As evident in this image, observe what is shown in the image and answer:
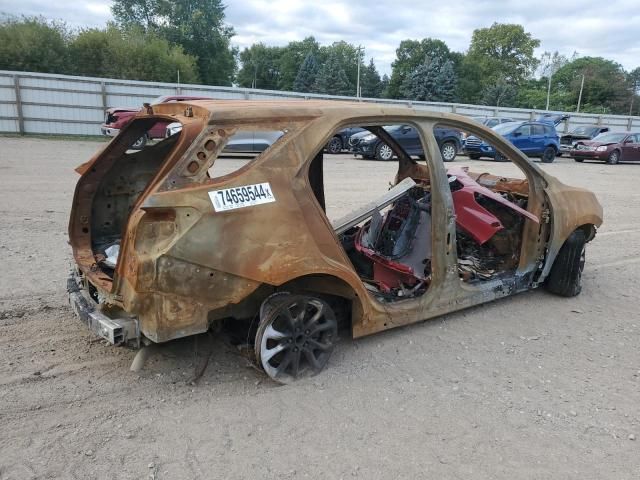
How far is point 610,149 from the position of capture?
74.8ft

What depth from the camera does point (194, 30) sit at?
5581 centimetres

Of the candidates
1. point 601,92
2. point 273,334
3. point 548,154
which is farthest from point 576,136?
point 601,92

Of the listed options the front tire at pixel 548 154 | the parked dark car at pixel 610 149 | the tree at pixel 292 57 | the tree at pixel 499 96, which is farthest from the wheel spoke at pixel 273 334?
the tree at pixel 292 57

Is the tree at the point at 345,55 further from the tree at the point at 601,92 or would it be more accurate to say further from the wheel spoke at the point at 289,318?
the wheel spoke at the point at 289,318

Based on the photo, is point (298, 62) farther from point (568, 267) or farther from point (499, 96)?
point (568, 267)

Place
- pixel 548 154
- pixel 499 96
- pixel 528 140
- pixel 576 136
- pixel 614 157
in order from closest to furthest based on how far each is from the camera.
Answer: pixel 528 140 → pixel 548 154 → pixel 614 157 → pixel 576 136 → pixel 499 96

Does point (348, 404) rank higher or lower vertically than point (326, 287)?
lower

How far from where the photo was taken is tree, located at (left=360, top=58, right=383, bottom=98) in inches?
2872

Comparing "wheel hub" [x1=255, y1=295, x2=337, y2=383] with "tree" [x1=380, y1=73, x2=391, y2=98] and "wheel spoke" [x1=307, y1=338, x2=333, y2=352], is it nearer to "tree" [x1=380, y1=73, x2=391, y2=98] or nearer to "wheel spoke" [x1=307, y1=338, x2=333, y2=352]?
"wheel spoke" [x1=307, y1=338, x2=333, y2=352]

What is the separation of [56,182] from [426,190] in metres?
8.15

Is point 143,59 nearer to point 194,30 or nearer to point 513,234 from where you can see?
point 194,30

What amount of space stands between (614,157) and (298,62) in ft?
215

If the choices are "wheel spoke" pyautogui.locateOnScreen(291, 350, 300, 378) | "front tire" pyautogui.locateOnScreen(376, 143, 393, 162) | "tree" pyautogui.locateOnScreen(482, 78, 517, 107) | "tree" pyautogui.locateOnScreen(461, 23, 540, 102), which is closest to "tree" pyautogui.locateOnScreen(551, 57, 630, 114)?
"tree" pyautogui.locateOnScreen(461, 23, 540, 102)

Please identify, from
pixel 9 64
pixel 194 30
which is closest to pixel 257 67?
pixel 194 30
